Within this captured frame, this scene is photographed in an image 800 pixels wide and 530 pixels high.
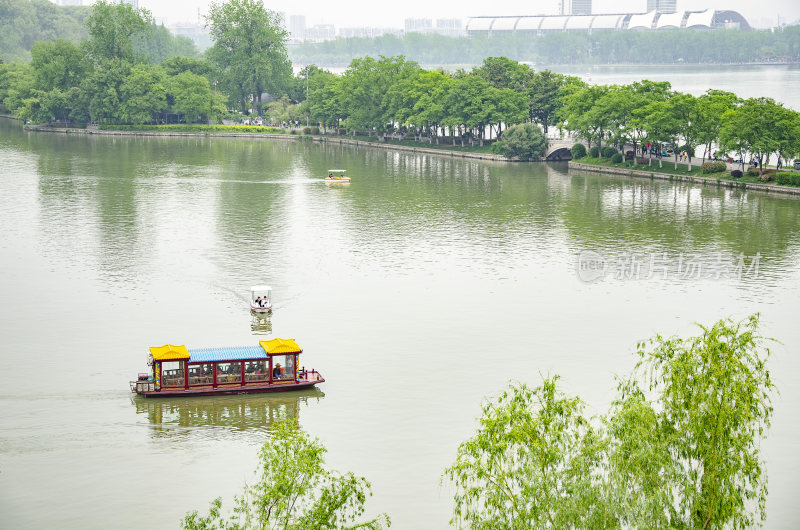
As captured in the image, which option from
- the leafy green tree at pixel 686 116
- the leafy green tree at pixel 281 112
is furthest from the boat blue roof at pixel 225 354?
the leafy green tree at pixel 281 112

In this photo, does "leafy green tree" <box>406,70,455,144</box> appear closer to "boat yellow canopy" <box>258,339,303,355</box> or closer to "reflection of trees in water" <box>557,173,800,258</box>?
"reflection of trees in water" <box>557,173,800,258</box>

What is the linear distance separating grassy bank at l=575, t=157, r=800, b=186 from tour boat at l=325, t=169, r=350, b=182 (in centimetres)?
2353

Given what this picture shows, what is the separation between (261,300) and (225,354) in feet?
26.5

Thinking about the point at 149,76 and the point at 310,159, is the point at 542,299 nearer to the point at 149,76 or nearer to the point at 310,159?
the point at 310,159

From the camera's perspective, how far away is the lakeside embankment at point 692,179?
247 feet

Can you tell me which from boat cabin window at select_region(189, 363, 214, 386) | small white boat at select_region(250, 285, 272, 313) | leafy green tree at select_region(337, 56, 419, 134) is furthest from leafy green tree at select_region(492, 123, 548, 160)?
boat cabin window at select_region(189, 363, 214, 386)

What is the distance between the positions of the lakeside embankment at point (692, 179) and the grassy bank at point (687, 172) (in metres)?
0.34

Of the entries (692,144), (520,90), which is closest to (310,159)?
(520,90)

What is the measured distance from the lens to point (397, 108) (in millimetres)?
116062

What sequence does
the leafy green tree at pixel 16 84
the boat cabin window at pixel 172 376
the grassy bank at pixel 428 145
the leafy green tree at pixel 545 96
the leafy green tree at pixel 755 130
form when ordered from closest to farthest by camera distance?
the boat cabin window at pixel 172 376 → the leafy green tree at pixel 755 130 → the grassy bank at pixel 428 145 → the leafy green tree at pixel 545 96 → the leafy green tree at pixel 16 84

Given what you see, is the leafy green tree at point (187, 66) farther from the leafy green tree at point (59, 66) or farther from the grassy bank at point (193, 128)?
the grassy bank at point (193, 128)

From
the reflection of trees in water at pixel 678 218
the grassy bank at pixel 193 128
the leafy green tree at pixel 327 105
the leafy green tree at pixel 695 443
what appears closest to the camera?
the leafy green tree at pixel 695 443

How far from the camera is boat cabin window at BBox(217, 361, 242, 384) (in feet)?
108

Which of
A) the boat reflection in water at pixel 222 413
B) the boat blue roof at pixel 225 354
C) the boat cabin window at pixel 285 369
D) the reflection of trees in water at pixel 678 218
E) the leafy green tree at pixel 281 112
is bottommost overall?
the boat reflection in water at pixel 222 413
